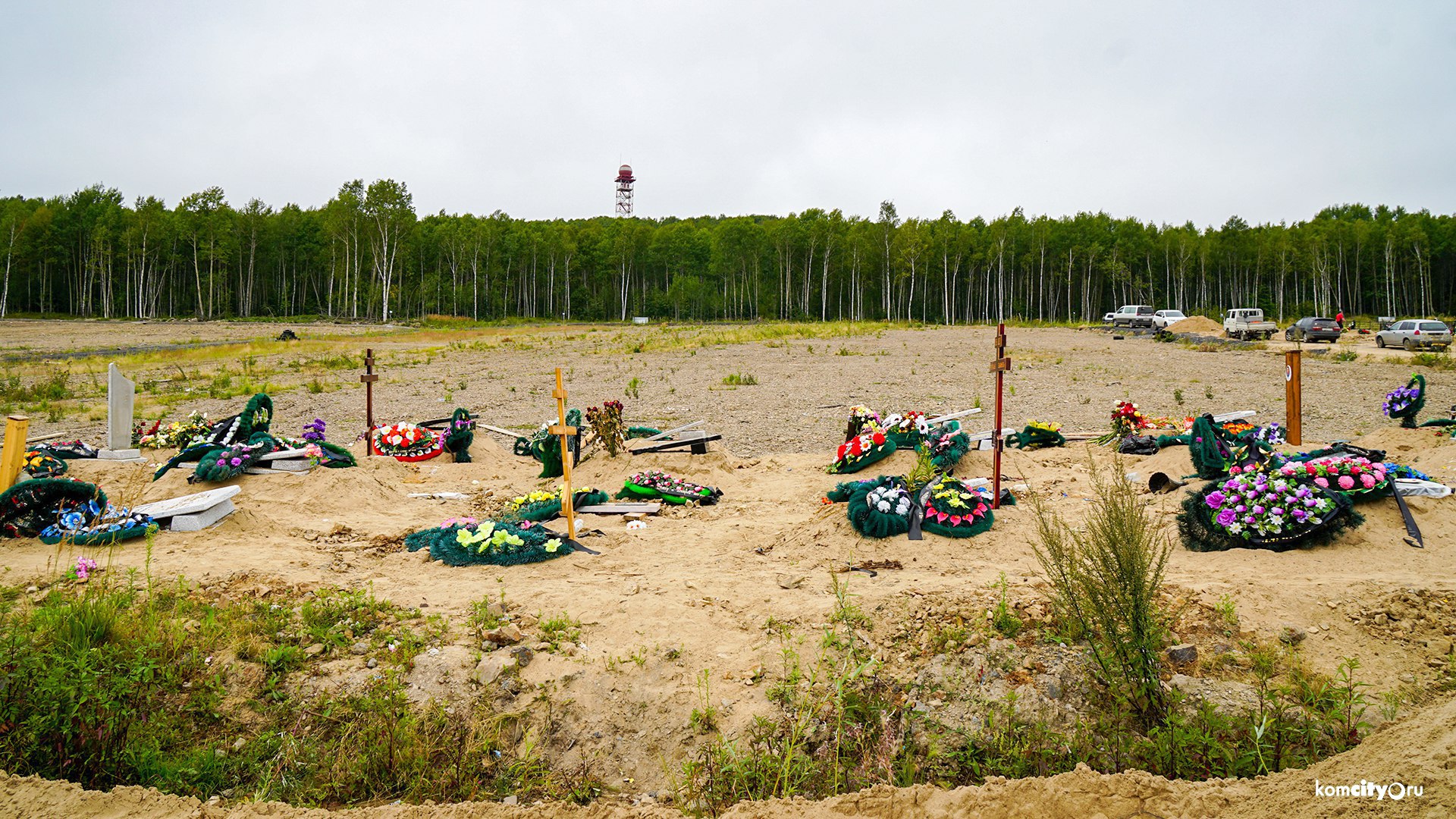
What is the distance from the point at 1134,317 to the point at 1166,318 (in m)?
4.55

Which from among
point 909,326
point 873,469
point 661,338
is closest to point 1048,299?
point 909,326

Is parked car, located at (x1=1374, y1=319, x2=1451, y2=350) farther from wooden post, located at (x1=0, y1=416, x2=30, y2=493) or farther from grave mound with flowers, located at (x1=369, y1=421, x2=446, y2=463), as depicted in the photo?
wooden post, located at (x1=0, y1=416, x2=30, y2=493)

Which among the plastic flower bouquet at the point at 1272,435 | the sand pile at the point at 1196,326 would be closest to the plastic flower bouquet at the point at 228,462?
the plastic flower bouquet at the point at 1272,435

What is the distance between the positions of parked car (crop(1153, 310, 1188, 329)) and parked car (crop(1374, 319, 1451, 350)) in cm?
1211

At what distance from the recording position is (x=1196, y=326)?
47188mm

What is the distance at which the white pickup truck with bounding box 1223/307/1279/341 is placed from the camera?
134ft

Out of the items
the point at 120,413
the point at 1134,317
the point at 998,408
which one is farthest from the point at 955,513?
the point at 1134,317

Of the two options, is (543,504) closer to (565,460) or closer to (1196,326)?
(565,460)

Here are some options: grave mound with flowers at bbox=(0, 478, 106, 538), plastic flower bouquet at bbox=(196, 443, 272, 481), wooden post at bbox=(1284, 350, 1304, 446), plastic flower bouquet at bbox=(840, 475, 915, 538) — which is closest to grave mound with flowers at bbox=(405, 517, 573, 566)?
plastic flower bouquet at bbox=(840, 475, 915, 538)

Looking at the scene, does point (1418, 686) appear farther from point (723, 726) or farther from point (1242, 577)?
point (723, 726)

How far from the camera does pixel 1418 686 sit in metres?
3.94

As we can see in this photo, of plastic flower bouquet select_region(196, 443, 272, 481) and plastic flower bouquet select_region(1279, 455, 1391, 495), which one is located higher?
plastic flower bouquet select_region(1279, 455, 1391, 495)

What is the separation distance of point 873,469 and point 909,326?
46.1 meters

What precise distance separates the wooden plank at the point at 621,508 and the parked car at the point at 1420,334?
122 feet
